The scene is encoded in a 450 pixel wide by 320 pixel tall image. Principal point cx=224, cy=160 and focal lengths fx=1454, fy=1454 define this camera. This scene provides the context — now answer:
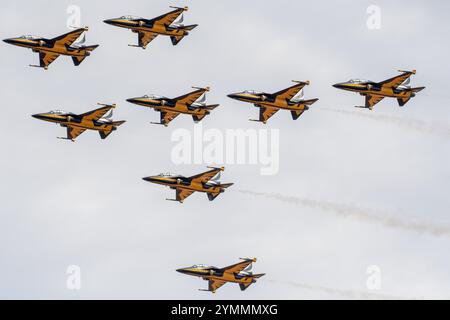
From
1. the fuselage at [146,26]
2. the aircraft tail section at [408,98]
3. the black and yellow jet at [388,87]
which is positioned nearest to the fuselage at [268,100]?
the black and yellow jet at [388,87]

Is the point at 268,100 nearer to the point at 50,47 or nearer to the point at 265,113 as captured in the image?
the point at 265,113

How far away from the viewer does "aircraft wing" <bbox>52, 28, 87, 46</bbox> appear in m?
192

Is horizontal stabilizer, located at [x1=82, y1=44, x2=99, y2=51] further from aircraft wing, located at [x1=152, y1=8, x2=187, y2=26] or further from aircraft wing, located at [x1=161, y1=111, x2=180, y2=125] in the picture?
aircraft wing, located at [x1=161, y1=111, x2=180, y2=125]

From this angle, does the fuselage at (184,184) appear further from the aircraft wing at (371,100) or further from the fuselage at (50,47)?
the aircraft wing at (371,100)

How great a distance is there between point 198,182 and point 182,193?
10.4 feet

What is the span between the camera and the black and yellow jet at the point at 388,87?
19550 cm

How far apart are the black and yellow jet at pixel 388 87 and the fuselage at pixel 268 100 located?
20.2ft

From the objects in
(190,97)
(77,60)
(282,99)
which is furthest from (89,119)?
(282,99)

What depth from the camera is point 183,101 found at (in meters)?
194

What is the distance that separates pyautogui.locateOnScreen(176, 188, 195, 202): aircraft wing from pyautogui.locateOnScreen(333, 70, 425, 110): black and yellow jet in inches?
959
